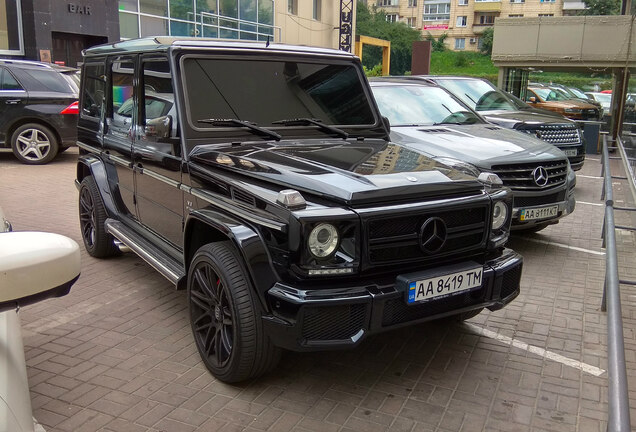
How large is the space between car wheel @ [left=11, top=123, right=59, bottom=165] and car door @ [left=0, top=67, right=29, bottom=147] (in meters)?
0.19

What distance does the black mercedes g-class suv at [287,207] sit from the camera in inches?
118

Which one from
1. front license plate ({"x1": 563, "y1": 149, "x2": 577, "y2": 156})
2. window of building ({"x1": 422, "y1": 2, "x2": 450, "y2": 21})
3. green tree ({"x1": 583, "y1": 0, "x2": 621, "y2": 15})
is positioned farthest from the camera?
window of building ({"x1": 422, "y1": 2, "x2": 450, "y2": 21})

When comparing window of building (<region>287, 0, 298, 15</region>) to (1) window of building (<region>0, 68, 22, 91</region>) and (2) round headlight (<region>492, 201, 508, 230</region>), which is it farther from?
(2) round headlight (<region>492, 201, 508, 230</region>)

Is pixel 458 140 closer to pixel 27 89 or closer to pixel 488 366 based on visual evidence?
pixel 488 366

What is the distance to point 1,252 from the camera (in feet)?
4.58

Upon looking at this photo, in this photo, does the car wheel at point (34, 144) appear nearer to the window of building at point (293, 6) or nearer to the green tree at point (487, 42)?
the window of building at point (293, 6)

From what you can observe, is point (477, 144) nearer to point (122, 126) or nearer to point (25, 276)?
point (122, 126)

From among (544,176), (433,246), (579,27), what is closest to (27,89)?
(544,176)

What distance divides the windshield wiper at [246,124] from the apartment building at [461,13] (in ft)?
253

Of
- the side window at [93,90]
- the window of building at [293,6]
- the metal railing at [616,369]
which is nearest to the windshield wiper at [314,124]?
the metal railing at [616,369]

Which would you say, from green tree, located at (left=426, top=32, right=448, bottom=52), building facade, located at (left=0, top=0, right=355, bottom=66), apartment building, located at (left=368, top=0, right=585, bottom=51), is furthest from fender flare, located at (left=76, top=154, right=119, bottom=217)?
green tree, located at (left=426, top=32, right=448, bottom=52)

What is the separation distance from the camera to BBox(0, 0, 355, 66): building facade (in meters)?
17.6

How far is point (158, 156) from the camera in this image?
429 centimetres

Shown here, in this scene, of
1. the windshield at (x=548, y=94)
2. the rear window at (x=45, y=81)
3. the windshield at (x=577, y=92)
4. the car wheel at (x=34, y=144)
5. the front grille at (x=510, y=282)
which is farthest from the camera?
the windshield at (x=577, y=92)
